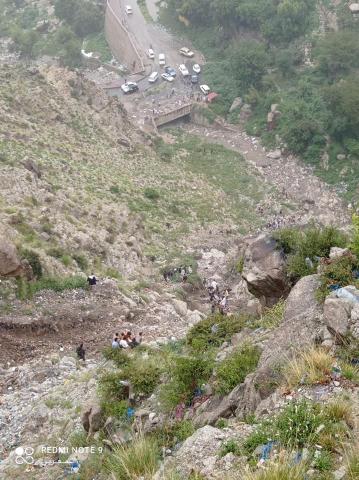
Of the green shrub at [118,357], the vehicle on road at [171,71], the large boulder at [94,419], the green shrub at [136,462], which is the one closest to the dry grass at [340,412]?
the green shrub at [136,462]

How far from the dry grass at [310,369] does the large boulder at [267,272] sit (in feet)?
24.7

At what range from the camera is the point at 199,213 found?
46.7 metres

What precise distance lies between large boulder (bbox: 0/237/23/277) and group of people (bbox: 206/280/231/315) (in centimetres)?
1089

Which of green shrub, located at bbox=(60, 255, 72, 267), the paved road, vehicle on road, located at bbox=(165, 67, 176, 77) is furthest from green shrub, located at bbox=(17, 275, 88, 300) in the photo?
vehicle on road, located at bbox=(165, 67, 176, 77)

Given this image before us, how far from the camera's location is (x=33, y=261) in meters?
26.3

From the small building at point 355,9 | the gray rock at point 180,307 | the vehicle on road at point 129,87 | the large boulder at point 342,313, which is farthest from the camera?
the vehicle on road at point 129,87

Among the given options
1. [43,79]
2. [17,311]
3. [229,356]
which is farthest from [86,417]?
[43,79]

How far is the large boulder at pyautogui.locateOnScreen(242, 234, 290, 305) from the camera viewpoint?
1938 cm

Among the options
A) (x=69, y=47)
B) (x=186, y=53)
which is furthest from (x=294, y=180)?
(x=69, y=47)

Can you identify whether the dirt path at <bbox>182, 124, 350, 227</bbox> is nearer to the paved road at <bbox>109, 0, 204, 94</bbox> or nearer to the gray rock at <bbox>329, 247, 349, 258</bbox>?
the paved road at <bbox>109, 0, 204, 94</bbox>

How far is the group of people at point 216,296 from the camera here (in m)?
31.1

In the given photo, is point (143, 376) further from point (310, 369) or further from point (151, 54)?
point (151, 54)

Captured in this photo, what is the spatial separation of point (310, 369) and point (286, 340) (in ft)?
6.63
